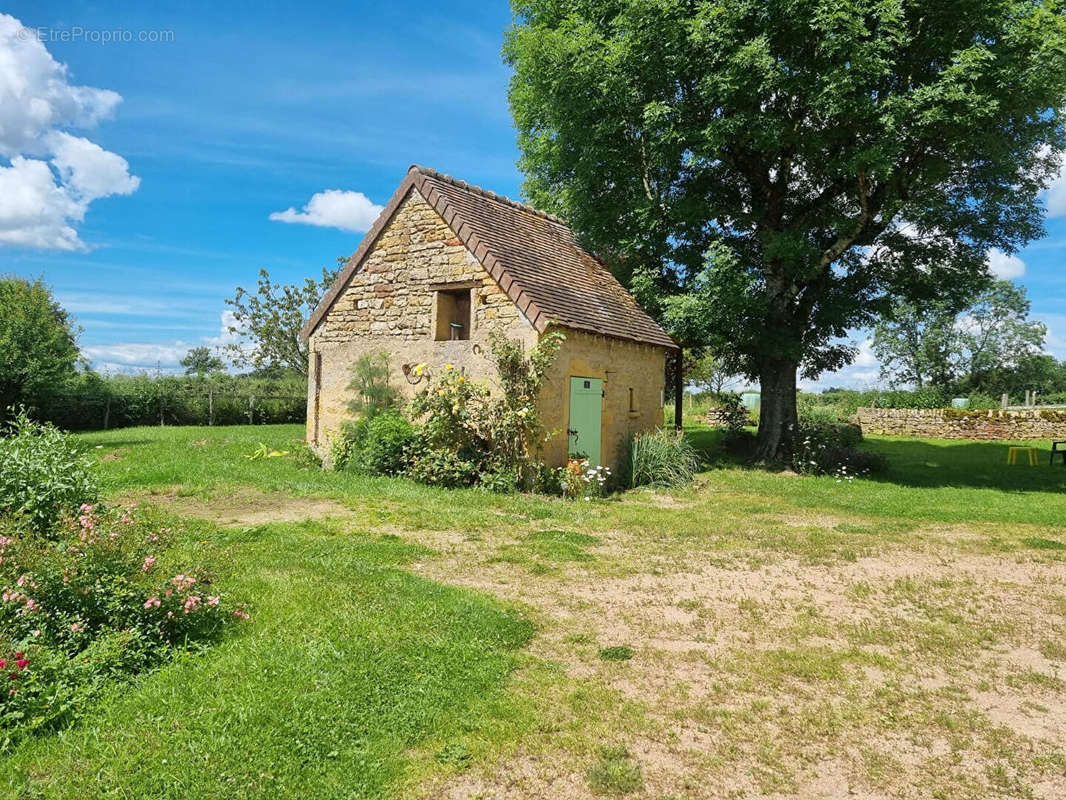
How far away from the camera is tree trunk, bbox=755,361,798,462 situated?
16531mm

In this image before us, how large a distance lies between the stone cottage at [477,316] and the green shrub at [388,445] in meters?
1.03

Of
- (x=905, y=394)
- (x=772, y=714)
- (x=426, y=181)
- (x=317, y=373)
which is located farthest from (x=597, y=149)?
(x=905, y=394)

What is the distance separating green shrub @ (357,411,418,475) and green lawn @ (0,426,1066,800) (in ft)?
9.87

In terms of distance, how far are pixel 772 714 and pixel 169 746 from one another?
328cm

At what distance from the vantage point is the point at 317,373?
46.5 feet

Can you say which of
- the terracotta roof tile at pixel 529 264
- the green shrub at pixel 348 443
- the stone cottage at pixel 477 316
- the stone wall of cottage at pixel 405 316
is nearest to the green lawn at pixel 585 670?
the green shrub at pixel 348 443

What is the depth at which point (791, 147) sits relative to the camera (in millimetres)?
15359

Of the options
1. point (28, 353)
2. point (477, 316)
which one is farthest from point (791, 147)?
point (28, 353)

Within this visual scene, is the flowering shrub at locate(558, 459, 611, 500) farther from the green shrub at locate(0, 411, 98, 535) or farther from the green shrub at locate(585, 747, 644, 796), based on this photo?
the green shrub at locate(585, 747, 644, 796)

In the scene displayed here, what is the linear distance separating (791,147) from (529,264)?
7711 millimetres

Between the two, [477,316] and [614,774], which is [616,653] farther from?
[477,316]

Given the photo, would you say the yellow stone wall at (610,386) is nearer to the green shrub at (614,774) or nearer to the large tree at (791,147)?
the large tree at (791,147)

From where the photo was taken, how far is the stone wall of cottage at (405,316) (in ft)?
39.2

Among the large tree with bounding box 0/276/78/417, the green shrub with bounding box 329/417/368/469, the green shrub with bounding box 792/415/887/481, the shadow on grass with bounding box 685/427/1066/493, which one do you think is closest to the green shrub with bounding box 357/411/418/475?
the green shrub with bounding box 329/417/368/469
